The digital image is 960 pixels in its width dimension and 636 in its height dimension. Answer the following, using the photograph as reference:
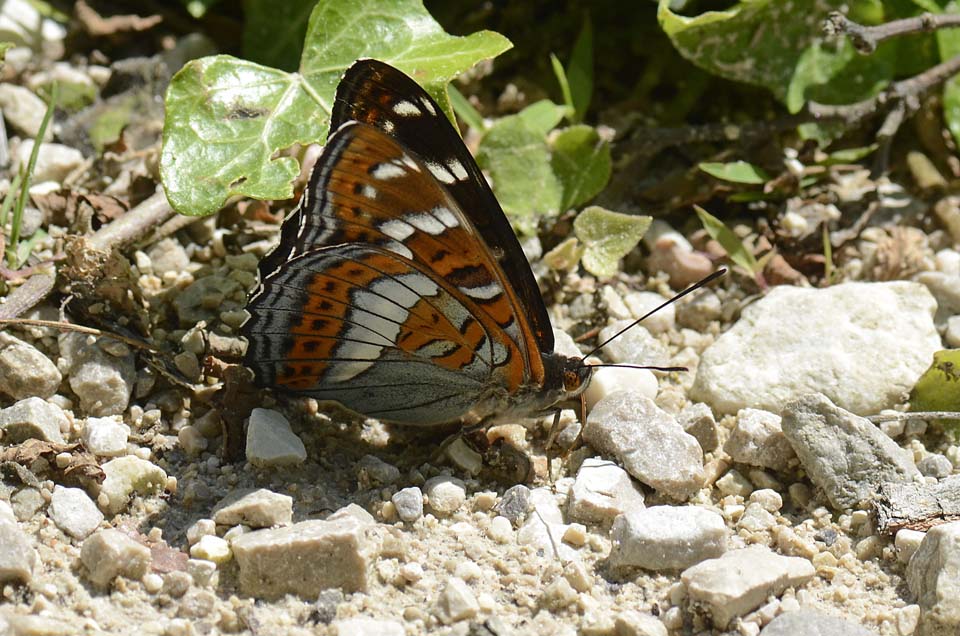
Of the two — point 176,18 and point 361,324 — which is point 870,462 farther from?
point 176,18

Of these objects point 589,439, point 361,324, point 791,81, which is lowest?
point 589,439

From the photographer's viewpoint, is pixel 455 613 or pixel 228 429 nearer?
pixel 455 613

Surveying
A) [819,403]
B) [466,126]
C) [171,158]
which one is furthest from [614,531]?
[466,126]

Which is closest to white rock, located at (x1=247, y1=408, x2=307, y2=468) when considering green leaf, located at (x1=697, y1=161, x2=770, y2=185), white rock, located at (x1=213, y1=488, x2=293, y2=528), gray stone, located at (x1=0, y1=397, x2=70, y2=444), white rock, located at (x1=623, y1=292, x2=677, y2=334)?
white rock, located at (x1=213, y1=488, x2=293, y2=528)

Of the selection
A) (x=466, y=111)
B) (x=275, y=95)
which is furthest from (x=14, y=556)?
(x=466, y=111)

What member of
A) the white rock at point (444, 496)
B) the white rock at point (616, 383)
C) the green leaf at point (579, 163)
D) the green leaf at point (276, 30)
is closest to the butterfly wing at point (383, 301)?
the white rock at point (444, 496)

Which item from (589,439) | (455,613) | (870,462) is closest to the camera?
(455,613)

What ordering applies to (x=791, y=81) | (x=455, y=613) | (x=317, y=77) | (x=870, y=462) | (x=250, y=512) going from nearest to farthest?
(x=455, y=613)
(x=250, y=512)
(x=870, y=462)
(x=317, y=77)
(x=791, y=81)
